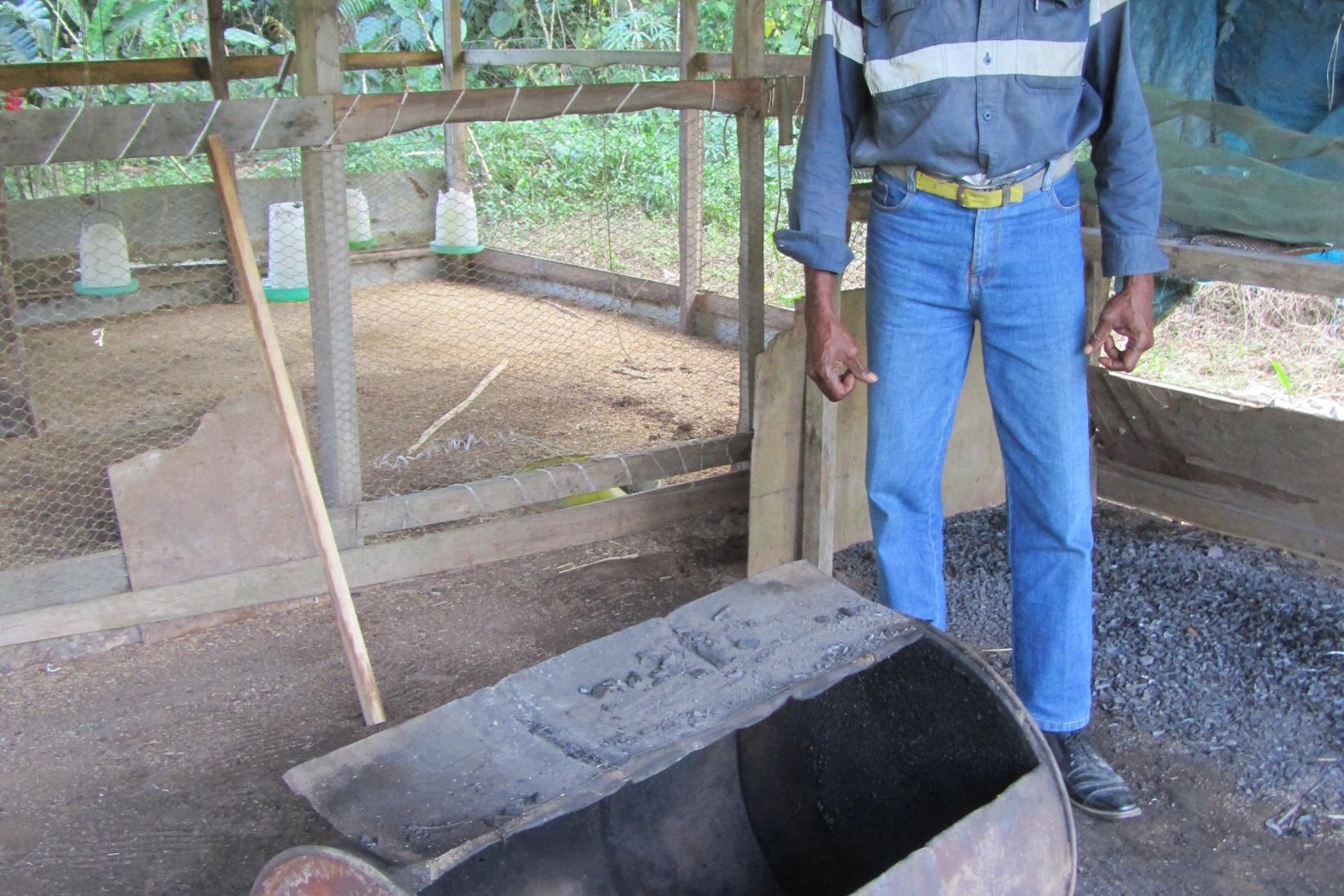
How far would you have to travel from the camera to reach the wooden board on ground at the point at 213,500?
3314 mm

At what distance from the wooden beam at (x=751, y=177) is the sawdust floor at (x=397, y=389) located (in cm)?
107

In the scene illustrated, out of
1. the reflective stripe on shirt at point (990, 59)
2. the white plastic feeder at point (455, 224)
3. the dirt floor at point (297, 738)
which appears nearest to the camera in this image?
the reflective stripe on shirt at point (990, 59)

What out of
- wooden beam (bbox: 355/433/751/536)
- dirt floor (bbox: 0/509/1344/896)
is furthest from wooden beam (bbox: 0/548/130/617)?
wooden beam (bbox: 355/433/751/536)

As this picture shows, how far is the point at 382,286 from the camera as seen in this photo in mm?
8430

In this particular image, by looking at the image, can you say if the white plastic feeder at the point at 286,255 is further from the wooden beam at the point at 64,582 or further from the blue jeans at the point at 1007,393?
the blue jeans at the point at 1007,393

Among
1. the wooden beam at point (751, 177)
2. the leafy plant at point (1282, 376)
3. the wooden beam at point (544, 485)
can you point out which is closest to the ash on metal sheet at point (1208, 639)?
the wooden beam at point (544, 485)

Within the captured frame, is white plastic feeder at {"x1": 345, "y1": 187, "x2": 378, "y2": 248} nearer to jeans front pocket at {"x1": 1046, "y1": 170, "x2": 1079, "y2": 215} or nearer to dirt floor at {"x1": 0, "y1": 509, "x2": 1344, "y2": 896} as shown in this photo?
dirt floor at {"x1": 0, "y1": 509, "x2": 1344, "y2": 896}

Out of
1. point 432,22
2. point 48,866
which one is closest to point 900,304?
point 48,866

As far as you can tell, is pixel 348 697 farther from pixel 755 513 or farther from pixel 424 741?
pixel 424 741

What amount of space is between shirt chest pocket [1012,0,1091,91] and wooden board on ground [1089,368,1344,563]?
187 cm

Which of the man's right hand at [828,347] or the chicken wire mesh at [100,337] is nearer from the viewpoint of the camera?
the man's right hand at [828,347]

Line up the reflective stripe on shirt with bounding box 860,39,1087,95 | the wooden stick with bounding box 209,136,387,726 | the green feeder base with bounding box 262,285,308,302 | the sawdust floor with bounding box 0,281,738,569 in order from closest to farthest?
1. the reflective stripe on shirt with bounding box 860,39,1087,95
2. the wooden stick with bounding box 209,136,387,726
3. the sawdust floor with bounding box 0,281,738,569
4. the green feeder base with bounding box 262,285,308,302

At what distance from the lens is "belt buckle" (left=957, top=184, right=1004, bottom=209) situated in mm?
2320

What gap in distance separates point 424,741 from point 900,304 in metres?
1.28
